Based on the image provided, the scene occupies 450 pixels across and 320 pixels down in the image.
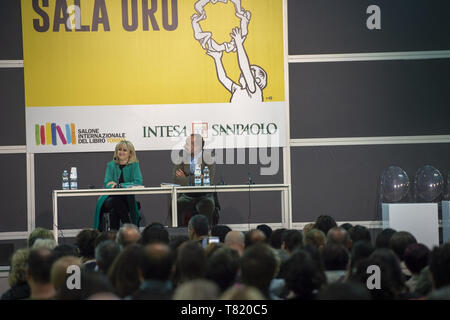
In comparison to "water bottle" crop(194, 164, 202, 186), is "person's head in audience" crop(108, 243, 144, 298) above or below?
below

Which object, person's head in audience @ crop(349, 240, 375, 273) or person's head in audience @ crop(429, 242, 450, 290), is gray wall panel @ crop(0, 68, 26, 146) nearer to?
person's head in audience @ crop(349, 240, 375, 273)

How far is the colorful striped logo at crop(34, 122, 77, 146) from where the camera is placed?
6684 mm

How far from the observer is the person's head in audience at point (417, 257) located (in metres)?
2.94

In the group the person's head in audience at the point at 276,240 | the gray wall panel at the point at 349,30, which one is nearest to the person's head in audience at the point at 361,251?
the person's head in audience at the point at 276,240

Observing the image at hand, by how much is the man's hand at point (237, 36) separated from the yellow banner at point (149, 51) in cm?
1

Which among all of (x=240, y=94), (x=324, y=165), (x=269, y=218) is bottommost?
(x=269, y=218)

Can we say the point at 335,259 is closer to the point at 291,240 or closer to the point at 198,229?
the point at 291,240

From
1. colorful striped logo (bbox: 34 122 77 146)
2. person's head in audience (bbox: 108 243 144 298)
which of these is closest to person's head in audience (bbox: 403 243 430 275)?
person's head in audience (bbox: 108 243 144 298)

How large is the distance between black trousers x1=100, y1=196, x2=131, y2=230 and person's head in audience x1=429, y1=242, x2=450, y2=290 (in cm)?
388

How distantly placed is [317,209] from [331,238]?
3.50m

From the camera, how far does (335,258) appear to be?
9.46 feet

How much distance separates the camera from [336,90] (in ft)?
22.7
